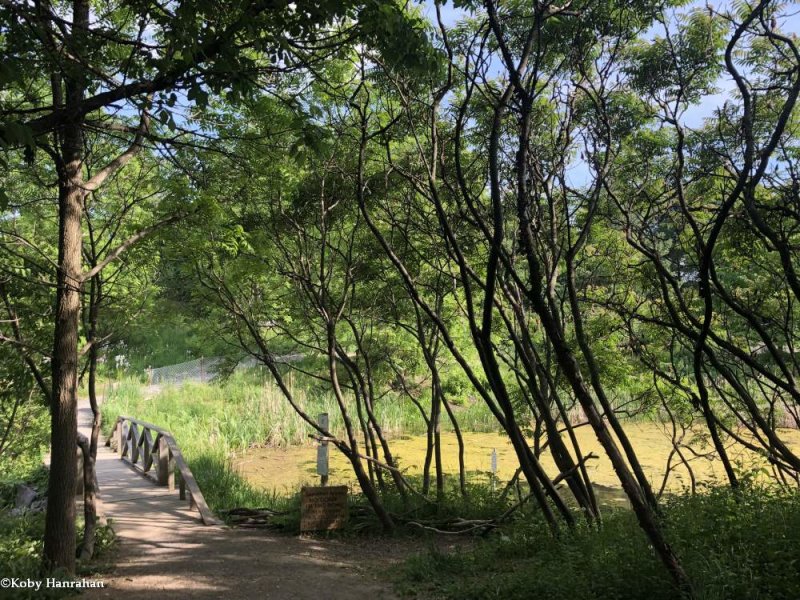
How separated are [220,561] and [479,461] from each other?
6.86 metres

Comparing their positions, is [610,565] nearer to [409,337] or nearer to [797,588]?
[797,588]

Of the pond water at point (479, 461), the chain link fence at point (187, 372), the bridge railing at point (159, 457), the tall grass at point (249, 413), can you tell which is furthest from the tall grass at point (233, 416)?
the chain link fence at point (187, 372)

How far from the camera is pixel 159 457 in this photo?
836 cm

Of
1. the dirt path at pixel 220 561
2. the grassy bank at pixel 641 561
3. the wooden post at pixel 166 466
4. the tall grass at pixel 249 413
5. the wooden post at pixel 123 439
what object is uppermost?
the tall grass at pixel 249 413

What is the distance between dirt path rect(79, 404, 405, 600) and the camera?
4277mm

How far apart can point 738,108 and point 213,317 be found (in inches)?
293

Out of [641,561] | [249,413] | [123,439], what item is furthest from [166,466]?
[641,561]

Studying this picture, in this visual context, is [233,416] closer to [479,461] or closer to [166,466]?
[166,466]

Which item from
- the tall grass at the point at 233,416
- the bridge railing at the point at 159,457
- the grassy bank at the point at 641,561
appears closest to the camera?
the grassy bank at the point at 641,561

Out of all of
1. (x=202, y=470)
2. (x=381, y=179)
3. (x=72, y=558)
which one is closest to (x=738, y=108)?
(x=381, y=179)

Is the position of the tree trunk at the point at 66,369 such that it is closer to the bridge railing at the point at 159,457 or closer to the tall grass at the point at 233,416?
the bridge railing at the point at 159,457

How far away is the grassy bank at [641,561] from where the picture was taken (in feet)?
9.33

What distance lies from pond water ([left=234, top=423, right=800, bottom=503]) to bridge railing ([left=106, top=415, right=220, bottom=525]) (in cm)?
175

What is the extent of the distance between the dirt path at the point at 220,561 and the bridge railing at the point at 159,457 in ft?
0.57
